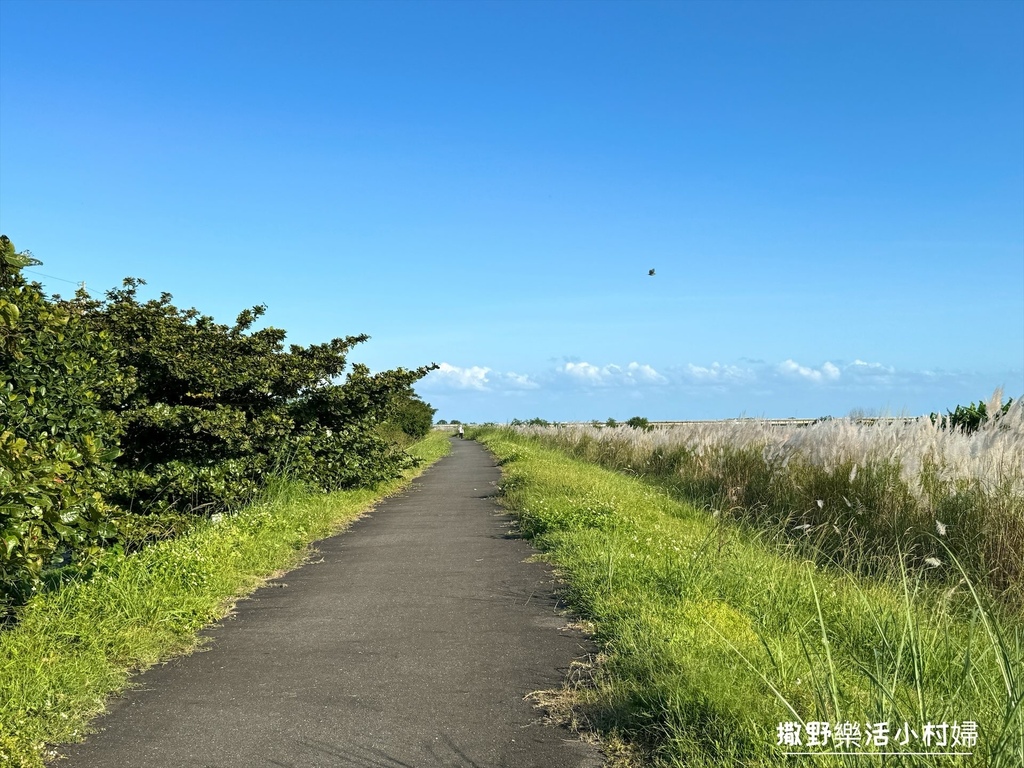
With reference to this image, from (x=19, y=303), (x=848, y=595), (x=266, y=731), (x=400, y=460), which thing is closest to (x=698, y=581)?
(x=848, y=595)

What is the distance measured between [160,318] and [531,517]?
24.1 ft

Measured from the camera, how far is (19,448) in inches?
198

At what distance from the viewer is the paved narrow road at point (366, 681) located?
4.11 m

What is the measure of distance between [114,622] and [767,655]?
4818 mm

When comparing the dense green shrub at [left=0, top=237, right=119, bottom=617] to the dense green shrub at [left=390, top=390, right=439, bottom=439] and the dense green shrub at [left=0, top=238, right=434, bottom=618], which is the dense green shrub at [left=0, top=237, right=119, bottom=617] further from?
the dense green shrub at [left=390, top=390, right=439, bottom=439]

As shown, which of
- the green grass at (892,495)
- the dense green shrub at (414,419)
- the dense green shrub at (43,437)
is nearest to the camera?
the dense green shrub at (43,437)

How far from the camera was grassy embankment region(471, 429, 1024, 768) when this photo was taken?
10.9ft

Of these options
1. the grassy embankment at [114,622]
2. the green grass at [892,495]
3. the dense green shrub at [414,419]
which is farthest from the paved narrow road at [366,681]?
the dense green shrub at [414,419]

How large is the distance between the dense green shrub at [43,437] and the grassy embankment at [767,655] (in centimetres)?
380

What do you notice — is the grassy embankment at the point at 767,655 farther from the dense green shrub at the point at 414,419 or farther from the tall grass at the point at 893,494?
the dense green shrub at the point at 414,419

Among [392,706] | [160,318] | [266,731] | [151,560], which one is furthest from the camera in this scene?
[160,318]

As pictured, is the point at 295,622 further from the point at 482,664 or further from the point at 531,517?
the point at 531,517

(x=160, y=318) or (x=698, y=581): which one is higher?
(x=160, y=318)

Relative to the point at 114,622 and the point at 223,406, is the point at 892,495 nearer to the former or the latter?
the point at 114,622
